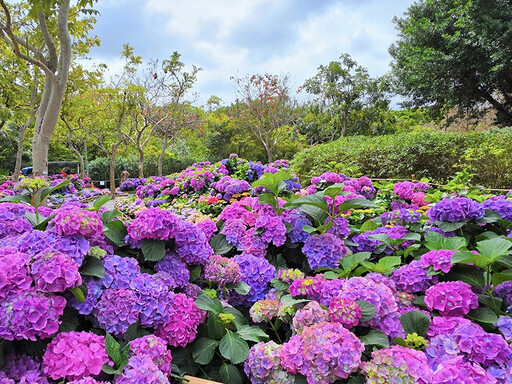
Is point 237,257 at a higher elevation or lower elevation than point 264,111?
lower

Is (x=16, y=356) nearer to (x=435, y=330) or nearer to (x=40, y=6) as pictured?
(x=435, y=330)

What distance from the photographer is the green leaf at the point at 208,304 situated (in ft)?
3.92

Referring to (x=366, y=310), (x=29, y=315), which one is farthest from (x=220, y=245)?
(x=29, y=315)

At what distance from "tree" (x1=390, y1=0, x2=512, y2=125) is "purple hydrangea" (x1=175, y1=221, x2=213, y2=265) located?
12979mm

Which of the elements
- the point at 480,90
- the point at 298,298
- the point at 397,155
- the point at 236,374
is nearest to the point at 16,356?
the point at 236,374

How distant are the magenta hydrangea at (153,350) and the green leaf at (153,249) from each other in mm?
300

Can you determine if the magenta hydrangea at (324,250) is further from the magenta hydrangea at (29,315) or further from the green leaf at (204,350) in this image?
the magenta hydrangea at (29,315)

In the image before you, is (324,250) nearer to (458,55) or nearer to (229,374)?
(229,374)

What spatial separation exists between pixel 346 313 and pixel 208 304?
1.60 feet

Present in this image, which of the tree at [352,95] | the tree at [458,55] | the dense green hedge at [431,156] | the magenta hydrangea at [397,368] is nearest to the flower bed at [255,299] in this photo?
the magenta hydrangea at [397,368]

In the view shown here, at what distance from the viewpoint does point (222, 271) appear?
137cm

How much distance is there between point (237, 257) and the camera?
152 centimetres

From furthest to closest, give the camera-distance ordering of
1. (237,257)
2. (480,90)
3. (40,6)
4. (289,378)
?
(480,90) < (40,6) < (237,257) < (289,378)

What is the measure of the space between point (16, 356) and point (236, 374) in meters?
0.64
